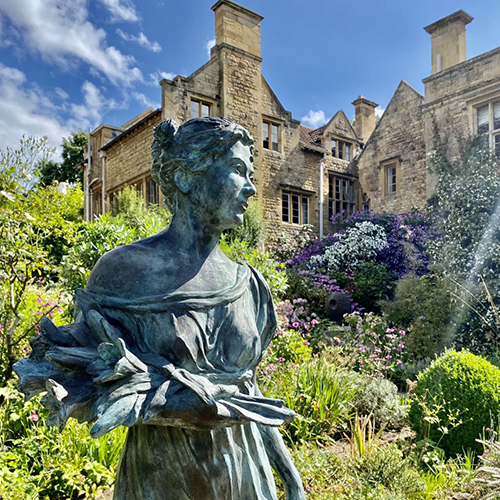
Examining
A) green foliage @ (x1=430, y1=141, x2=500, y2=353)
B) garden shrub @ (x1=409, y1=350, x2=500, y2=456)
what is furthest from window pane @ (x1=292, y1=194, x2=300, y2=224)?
garden shrub @ (x1=409, y1=350, x2=500, y2=456)

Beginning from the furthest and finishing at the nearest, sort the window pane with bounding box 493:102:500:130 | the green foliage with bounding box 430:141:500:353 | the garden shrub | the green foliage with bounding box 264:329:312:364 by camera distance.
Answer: the window pane with bounding box 493:102:500:130 < the green foliage with bounding box 430:141:500:353 < the green foliage with bounding box 264:329:312:364 < the garden shrub

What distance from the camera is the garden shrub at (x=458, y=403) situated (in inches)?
200

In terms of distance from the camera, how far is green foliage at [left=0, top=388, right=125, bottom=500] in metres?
3.75

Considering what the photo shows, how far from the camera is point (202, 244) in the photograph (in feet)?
4.70

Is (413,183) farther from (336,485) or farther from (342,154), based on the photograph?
Answer: (336,485)

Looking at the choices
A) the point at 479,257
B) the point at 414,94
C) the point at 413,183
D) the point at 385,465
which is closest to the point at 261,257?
the point at 385,465

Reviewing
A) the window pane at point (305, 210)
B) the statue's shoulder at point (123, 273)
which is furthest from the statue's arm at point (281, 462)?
the window pane at point (305, 210)

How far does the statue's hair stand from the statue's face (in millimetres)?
27

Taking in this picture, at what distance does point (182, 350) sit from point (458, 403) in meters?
4.99

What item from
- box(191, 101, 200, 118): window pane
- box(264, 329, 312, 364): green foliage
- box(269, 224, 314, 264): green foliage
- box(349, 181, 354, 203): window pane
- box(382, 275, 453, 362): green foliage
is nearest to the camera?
box(264, 329, 312, 364): green foliage

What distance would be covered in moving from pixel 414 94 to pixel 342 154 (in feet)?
14.8

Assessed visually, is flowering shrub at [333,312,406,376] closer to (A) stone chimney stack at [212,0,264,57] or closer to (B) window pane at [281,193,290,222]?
(B) window pane at [281,193,290,222]

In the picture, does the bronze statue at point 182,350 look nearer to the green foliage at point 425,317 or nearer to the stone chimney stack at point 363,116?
the green foliage at point 425,317

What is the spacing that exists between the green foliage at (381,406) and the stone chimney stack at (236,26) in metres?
14.3
